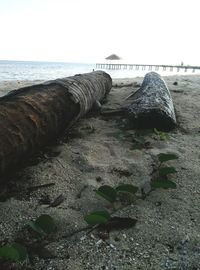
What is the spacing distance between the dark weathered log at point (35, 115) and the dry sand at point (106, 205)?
200 millimetres

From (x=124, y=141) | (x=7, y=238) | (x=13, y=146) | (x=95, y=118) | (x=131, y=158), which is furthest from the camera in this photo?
(x=95, y=118)

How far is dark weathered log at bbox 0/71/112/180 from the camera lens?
238cm

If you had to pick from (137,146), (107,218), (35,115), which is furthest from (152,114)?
(107,218)

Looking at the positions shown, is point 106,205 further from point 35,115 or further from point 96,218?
point 35,115

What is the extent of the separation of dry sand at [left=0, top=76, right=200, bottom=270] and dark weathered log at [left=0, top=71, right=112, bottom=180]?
200mm

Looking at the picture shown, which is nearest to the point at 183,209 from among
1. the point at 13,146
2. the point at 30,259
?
the point at 30,259

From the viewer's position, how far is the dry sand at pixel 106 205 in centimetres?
167

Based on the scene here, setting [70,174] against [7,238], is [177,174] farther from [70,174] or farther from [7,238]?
[7,238]

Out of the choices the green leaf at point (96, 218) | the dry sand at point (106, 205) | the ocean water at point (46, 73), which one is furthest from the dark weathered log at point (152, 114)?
the ocean water at point (46, 73)

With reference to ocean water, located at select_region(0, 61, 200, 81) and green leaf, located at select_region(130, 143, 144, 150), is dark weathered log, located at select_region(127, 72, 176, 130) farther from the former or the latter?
ocean water, located at select_region(0, 61, 200, 81)

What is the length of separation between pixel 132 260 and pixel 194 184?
1055mm

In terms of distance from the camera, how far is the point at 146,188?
95.6 inches

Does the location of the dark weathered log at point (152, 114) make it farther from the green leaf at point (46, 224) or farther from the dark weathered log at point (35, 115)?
the green leaf at point (46, 224)

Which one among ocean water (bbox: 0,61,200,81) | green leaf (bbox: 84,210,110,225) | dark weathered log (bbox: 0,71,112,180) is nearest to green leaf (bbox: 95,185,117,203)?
green leaf (bbox: 84,210,110,225)
